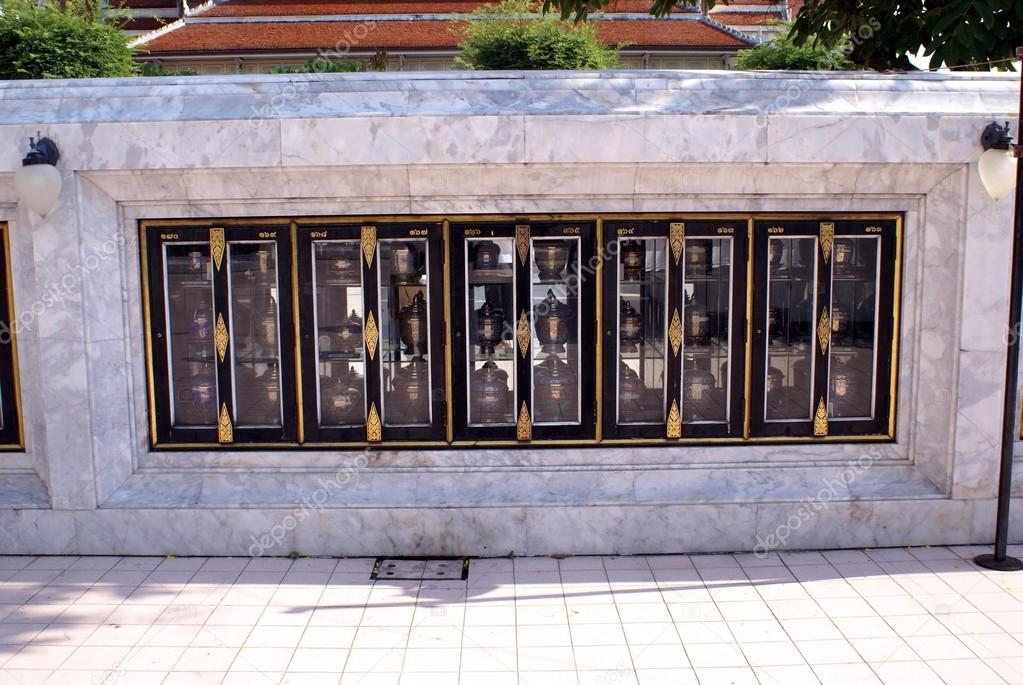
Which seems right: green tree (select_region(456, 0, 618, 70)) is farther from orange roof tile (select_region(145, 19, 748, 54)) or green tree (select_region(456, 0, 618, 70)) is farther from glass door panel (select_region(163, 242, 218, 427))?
orange roof tile (select_region(145, 19, 748, 54))

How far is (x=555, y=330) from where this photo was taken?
6.84m

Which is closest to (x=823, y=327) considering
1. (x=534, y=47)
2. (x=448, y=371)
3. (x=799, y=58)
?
(x=448, y=371)

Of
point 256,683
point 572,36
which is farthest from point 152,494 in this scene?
point 572,36

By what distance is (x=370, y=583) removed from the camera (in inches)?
239

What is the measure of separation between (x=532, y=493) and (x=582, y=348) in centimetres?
117

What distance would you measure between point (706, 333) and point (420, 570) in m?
2.85

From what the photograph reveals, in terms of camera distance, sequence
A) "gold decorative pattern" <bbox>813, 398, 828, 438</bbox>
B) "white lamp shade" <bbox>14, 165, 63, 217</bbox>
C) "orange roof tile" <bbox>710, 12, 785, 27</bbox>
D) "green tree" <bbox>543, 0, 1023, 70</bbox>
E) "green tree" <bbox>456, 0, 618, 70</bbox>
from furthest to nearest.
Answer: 1. "orange roof tile" <bbox>710, 12, 785, 27</bbox>
2. "green tree" <bbox>456, 0, 618, 70</bbox>
3. "green tree" <bbox>543, 0, 1023, 70</bbox>
4. "gold decorative pattern" <bbox>813, 398, 828, 438</bbox>
5. "white lamp shade" <bbox>14, 165, 63, 217</bbox>

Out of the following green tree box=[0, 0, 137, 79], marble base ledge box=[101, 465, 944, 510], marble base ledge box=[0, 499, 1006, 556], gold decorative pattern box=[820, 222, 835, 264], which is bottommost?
marble base ledge box=[0, 499, 1006, 556]

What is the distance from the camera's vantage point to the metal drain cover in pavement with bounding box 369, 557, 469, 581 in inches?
243

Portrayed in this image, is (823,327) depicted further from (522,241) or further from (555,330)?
(522,241)

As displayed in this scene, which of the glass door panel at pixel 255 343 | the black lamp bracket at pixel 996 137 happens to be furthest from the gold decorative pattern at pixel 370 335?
the black lamp bracket at pixel 996 137

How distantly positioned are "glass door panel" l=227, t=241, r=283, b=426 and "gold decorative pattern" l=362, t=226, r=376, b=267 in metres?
0.73

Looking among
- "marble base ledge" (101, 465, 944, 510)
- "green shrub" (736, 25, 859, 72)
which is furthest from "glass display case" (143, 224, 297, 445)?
"green shrub" (736, 25, 859, 72)

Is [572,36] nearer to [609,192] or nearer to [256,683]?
[609,192]
